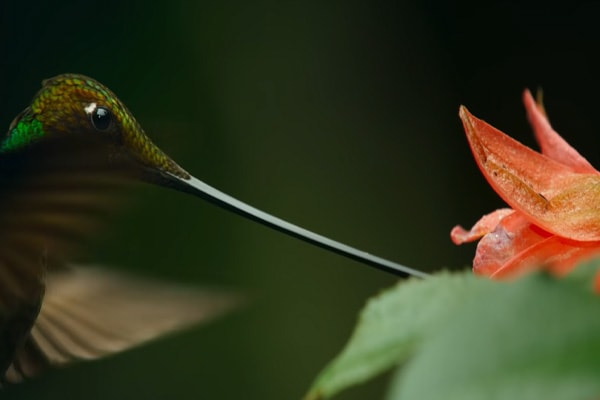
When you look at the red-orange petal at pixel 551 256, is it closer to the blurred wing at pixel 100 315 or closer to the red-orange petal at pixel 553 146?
the red-orange petal at pixel 553 146

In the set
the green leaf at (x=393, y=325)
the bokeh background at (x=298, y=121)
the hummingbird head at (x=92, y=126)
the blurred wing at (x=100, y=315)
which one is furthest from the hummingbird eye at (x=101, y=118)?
the bokeh background at (x=298, y=121)

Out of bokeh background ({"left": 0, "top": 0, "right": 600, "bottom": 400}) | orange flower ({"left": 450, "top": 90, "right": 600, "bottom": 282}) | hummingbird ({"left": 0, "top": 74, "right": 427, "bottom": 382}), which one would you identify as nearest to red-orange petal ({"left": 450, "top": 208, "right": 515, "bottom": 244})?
orange flower ({"left": 450, "top": 90, "right": 600, "bottom": 282})

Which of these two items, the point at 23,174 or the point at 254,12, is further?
the point at 254,12

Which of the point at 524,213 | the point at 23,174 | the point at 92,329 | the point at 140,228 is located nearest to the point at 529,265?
the point at 524,213

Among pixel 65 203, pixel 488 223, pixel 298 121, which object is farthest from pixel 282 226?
pixel 298 121

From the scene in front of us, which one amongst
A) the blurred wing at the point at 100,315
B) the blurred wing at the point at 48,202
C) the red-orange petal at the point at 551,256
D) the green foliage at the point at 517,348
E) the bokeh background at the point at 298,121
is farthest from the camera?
the bokeh background at the point at 298,121

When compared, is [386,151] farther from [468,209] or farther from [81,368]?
[81,368]

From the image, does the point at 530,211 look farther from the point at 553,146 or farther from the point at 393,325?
the point at 393,325
